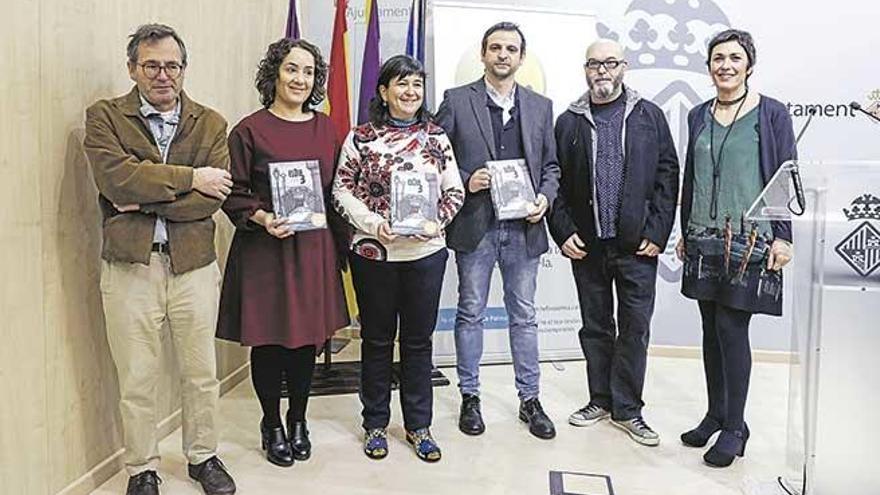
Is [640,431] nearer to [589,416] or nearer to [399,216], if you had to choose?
[589,416]

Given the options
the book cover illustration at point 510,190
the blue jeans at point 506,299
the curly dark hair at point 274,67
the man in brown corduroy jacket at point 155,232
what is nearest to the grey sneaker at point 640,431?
the blue jeans at point 506,299

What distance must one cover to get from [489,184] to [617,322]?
825mm

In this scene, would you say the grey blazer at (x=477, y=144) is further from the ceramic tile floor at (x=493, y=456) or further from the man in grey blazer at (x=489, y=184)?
the ceramic tile floor at (x=493, y=456)

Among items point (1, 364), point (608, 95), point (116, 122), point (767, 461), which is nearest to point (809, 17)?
point (608, 95)

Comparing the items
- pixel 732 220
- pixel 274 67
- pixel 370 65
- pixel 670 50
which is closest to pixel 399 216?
pixel 274 67

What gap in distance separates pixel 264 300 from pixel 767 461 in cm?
202

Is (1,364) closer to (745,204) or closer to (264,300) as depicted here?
(264,300)

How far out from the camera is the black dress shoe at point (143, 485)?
2711mm

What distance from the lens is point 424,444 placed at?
311 cm

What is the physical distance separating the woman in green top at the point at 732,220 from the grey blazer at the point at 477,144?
22.9 inches

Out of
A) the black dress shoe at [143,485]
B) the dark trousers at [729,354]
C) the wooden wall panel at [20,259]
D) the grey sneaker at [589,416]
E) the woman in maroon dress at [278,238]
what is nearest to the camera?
the wooden wall panel at [20,259]

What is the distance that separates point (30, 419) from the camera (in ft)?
8.11

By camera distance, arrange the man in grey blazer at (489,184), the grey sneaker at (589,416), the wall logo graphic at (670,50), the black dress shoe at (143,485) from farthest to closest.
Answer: the wall logo graphic at (670,50)
the grey sneaker at (589,416)
the man in grey blazer at (489,184)
the black dress shoe at (143,485)

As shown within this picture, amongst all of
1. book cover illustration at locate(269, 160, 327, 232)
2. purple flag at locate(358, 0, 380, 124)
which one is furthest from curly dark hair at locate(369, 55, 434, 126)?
purple flag at locate(358, 0, 380, 124)
